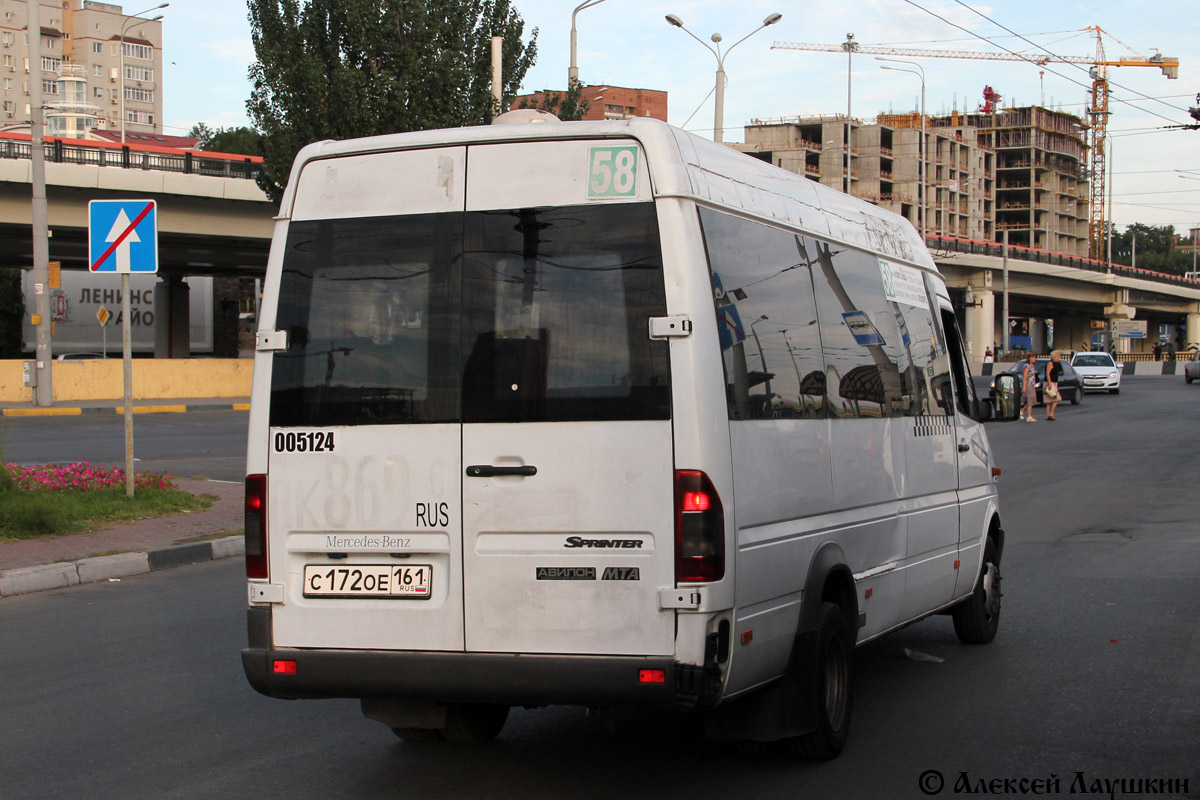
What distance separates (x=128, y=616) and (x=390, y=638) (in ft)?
15.1

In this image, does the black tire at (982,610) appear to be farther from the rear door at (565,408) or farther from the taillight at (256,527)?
the taillight at (256,527)

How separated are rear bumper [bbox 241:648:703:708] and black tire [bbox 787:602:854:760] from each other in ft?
2.83

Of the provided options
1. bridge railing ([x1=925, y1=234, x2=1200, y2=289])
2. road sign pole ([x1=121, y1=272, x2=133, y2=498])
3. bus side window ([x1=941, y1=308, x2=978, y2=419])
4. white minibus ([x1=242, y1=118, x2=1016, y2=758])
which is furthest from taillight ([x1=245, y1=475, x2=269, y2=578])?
bridge railing ([x1=925, y1=234, x2=1200, y2=289])

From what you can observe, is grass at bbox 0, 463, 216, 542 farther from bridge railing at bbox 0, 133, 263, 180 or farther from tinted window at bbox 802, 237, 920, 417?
bridge railing at bbox 0, 133, 263, 180

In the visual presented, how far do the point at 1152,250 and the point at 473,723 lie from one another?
195m

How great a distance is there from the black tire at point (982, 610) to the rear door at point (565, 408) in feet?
12.0

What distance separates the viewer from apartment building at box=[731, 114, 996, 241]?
119988 mm

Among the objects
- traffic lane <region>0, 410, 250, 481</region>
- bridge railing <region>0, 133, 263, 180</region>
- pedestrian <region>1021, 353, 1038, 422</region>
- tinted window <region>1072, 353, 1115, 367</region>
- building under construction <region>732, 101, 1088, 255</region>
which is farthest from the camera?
building under construction <region>732, 101, 1088, 255</region>

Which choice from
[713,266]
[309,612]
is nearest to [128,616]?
[309,612]

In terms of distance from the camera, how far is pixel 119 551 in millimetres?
10609

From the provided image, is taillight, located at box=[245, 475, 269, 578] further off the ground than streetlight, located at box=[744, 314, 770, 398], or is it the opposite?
streetlight, located at box=[744, 314, 770, 398]

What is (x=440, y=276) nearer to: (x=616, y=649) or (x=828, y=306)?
(x=616, y=649)

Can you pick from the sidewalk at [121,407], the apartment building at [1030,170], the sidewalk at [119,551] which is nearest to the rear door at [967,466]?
the sidewalk at [119,551]

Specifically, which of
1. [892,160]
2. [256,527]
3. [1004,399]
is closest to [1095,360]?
[1004,399]
